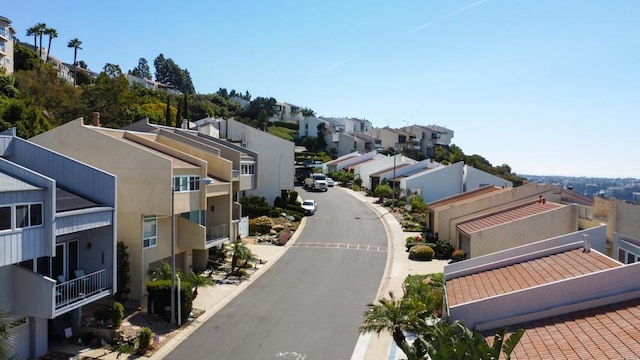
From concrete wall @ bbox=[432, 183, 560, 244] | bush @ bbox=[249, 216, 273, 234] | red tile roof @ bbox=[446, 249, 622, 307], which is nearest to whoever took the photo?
red tile roof @ bbox=[446, 249, 622, 307]

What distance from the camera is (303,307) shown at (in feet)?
91.1

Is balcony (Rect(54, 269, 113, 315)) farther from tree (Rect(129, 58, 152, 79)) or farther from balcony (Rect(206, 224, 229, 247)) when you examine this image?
tree (Rect(129, 58, 152, 79))

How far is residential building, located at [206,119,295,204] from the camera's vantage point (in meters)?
55.7

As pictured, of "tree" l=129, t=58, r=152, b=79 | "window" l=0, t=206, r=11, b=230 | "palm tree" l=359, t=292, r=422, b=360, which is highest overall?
"tree" l=129, t=58, r=152, b=79

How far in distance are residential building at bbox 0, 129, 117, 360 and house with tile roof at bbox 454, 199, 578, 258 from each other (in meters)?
22.7

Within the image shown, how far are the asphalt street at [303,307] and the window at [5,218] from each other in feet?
27.1

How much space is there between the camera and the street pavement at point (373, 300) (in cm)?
2119

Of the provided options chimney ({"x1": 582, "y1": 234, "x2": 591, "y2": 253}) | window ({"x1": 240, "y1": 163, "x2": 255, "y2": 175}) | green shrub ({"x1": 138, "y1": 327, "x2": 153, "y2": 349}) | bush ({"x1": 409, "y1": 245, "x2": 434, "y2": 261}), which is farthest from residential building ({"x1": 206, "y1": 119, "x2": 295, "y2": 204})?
chimney ({"x1": 582, "y1": 234, "x2": 591, "y2": 253})

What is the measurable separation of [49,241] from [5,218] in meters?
1.86

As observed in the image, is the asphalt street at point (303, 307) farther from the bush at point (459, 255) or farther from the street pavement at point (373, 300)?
the bush at point (459, 255)

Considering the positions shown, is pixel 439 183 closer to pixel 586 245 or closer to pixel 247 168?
pixel 247 168

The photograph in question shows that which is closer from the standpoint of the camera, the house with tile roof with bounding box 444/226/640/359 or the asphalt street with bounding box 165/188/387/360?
the house with tile roof with bounding box 444/226/640/359

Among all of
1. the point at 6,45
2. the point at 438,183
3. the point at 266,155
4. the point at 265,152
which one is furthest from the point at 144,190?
the point at 6,45

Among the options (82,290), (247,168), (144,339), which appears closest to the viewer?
(82,290)
